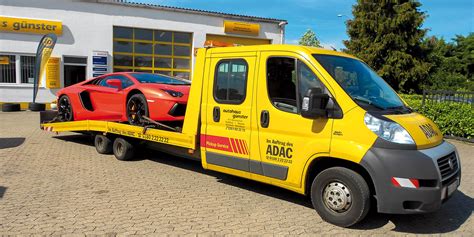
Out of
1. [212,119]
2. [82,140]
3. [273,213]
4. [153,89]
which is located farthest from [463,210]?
[82,140]

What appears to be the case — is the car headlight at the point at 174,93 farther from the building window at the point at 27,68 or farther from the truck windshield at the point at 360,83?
the building window at the point at 27,68

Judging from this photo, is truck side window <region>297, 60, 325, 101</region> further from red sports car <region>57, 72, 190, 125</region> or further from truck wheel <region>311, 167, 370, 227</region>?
red sports car <region>57, 72, 190, 125</region>

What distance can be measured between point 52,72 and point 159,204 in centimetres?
1544

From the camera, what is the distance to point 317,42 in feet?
176

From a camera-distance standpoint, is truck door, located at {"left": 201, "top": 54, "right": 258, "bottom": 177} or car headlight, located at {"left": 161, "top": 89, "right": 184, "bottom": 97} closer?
truck door, located at {"left": 201, "top": 54, "right": 258, "bottom": 177}

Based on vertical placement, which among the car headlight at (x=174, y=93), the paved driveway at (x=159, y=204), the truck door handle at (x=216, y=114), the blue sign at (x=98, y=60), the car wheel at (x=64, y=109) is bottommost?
the paved driveway at (x=159, y=204)

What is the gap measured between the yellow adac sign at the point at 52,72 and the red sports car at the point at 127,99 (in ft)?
32.2

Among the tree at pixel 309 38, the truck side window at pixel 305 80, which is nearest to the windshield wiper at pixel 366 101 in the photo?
the truck side window at pixel 305 80

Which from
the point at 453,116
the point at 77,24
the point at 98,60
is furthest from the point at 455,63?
the point at 77,24

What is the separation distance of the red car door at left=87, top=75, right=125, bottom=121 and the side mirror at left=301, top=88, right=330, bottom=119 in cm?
435

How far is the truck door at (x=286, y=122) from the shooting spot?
15.3 ft

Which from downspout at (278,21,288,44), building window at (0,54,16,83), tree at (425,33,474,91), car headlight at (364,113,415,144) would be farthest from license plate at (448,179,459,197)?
tree at (425,33,474,91)

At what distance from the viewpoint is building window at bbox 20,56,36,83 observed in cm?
1834

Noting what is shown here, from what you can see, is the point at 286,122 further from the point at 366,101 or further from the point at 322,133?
the point at 366,101
